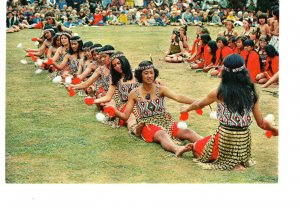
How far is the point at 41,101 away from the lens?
872 cm

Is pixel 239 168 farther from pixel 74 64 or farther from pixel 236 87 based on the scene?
pixel 74 64

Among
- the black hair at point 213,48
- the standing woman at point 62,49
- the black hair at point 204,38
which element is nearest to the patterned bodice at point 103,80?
the standing woman at point 62,49

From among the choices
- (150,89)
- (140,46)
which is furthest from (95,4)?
(150,89)

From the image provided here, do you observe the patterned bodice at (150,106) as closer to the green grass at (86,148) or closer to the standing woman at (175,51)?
the green grass at (86,148)

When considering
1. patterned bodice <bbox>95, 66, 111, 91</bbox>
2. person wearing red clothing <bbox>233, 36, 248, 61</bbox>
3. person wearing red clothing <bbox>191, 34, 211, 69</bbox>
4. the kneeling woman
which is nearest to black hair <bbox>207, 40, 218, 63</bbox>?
person wearing red clothing <bbox>191, 34, 211, 69</bbox>

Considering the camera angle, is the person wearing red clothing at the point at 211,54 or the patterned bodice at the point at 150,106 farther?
the person wearing red clothing at the point at 211,54

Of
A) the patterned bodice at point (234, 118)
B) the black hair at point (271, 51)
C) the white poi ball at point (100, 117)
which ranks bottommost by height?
the white poi ball at point (100, 117)

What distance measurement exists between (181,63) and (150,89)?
6343 mm

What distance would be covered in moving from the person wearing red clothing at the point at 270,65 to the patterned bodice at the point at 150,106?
155 inches

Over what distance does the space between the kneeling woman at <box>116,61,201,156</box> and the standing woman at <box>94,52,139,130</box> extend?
2.10 feet

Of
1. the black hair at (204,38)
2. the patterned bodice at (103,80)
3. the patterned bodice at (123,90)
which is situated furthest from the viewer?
the black hair at (204,38)

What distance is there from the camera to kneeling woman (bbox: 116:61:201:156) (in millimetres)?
6348

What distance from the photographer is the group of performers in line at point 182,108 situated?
537 centimetres
